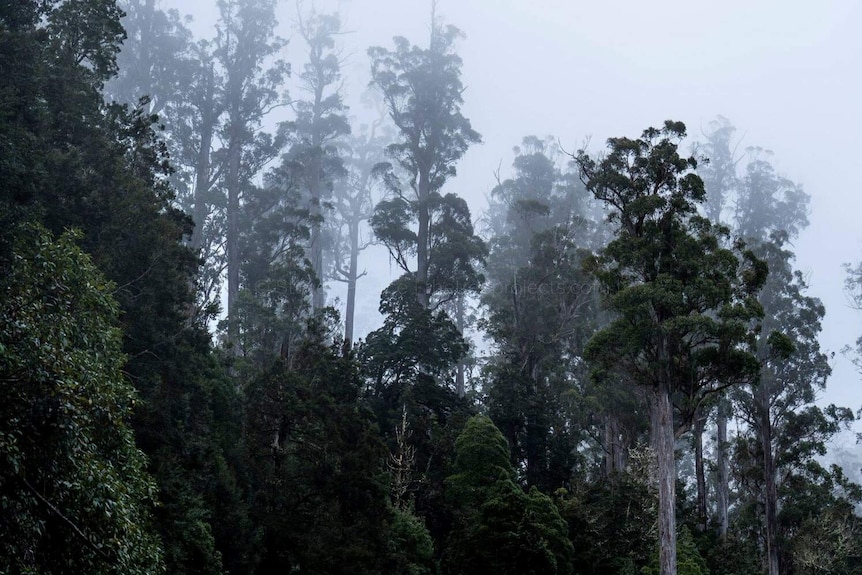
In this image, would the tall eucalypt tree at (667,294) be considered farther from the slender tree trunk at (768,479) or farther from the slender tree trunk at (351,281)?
the slender tree trunk at (351,281)

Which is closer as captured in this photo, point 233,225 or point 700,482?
point 700,482

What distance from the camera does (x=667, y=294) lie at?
2106 cm

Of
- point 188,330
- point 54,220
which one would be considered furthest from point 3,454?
point 188,330

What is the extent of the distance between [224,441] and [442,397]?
9.68 metres

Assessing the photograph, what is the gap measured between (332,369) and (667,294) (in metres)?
9.53

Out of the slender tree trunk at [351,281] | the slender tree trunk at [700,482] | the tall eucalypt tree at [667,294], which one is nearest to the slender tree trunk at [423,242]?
the slender tree trunk at [351,281]

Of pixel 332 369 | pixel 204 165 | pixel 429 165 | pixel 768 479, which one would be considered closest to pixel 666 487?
pixel 332 369

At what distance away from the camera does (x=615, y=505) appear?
27047 millimetres

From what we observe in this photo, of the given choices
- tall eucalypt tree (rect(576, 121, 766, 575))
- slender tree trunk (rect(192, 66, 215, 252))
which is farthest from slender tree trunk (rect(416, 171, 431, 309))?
tall eucalypt tree (rect(576, 121, 766, 575))

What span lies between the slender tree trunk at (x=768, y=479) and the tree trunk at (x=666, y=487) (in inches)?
391

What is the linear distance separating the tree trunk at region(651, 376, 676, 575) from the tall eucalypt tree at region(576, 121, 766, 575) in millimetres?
26

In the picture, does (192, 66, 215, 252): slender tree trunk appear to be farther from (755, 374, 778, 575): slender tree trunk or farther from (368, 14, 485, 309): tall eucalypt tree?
(755, 374, 778, 575): slender tree trunk

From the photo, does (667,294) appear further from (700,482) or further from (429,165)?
(429,165)

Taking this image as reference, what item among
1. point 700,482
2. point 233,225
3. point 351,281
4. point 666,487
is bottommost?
point 666,487
